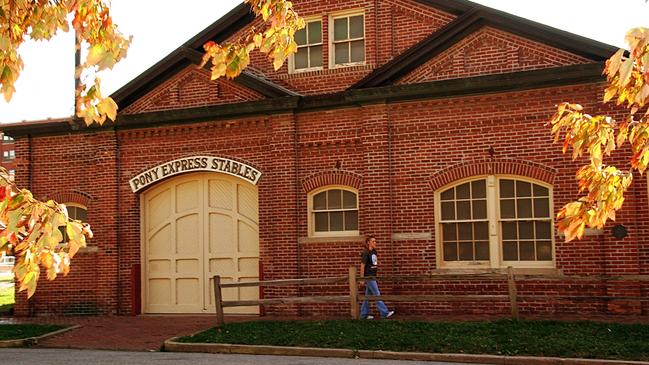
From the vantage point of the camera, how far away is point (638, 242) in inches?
568

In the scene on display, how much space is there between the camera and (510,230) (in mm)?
15570

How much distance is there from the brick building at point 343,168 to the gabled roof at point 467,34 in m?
0.03

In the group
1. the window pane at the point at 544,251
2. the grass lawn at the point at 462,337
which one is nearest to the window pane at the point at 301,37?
the grass lawn at the point at 462,337

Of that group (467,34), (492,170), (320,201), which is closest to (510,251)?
(492,170)

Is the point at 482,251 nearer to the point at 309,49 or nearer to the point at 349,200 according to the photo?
the point at 349,200

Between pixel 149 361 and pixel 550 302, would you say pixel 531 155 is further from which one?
pixel 149 361

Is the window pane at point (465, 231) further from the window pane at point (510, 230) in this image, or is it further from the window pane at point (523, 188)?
the window pane at point (523, 188)

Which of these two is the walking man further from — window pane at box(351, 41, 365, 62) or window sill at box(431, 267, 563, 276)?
window pane at box(351, 41, 365, 62)

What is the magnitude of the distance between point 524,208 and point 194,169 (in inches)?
291

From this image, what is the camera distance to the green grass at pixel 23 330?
15394 mm

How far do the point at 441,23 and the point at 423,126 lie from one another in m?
2.37

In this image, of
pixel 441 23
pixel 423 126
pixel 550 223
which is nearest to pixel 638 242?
pixel 550 223

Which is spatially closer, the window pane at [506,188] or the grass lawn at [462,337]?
the grass lawn at [462,337]

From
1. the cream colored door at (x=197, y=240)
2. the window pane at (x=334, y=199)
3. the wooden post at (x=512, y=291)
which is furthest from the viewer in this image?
the cream colored door at (x=197, y=240)
